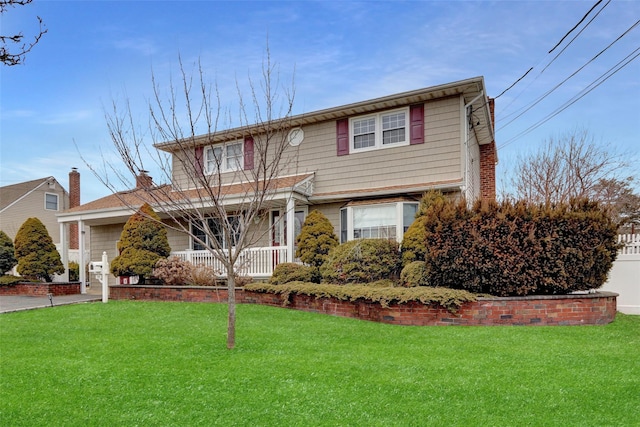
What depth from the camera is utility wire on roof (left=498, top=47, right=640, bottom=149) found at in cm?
1048

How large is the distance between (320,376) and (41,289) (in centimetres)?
1381

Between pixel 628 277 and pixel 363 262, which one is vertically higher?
pixel 363 262

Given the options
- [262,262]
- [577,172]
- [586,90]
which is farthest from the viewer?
[577,172]

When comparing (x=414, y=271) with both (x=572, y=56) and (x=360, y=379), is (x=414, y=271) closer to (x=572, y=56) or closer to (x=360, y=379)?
(x=360, y=379)

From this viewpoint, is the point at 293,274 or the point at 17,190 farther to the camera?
the point at 17,190

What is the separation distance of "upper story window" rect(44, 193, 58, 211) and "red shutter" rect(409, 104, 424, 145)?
89.4ft

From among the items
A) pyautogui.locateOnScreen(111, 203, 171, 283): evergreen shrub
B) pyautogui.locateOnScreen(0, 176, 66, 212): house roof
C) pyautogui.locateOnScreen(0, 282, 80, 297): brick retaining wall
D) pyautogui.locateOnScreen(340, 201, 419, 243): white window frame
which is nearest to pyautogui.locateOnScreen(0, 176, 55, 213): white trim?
pyautogui.locateOnScreen(0, 176, 66, 212): house roof

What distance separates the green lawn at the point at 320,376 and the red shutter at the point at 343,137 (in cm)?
725

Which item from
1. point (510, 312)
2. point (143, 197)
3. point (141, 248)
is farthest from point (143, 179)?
point (510, 312)

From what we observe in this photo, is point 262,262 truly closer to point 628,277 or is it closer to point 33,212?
point 628,277

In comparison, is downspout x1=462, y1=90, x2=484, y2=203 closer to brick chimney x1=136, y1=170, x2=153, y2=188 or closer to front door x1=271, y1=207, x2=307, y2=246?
front door x1=271, y1=207, x2=307, y2=246

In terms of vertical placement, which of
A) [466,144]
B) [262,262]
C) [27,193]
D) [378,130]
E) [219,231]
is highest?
[378,130]

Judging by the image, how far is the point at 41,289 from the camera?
48.5ft

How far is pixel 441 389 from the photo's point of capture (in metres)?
4.39
